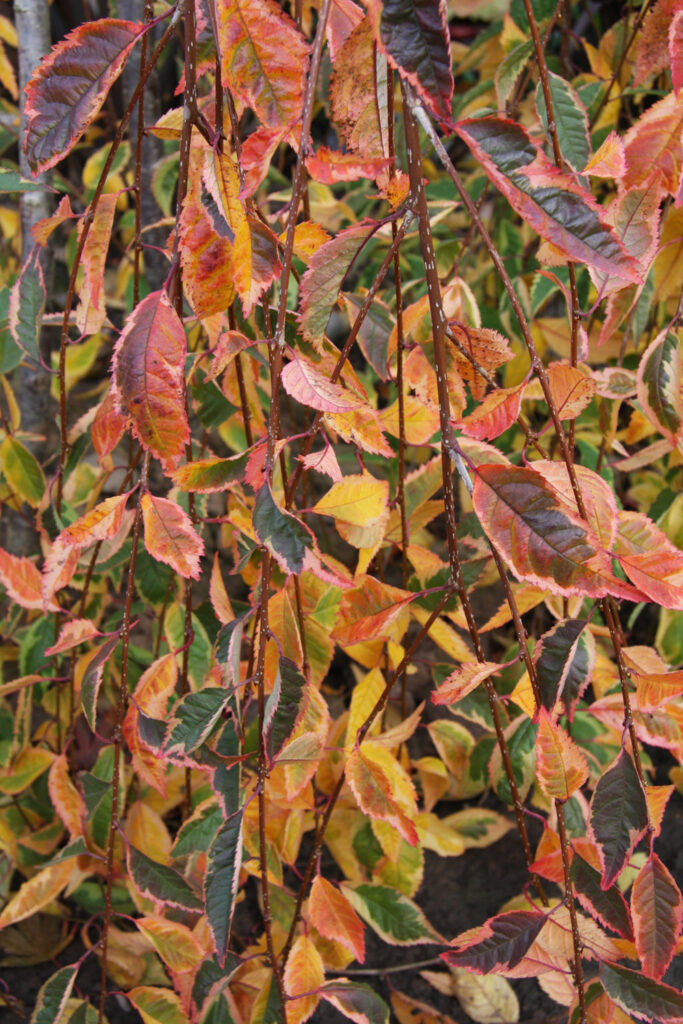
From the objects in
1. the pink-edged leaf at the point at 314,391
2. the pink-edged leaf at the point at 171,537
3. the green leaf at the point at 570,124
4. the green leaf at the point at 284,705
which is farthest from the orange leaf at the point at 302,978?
the green leaf at the point at 570,124

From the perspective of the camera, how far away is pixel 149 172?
1.04 meters

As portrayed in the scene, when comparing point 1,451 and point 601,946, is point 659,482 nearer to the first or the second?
point 601,946

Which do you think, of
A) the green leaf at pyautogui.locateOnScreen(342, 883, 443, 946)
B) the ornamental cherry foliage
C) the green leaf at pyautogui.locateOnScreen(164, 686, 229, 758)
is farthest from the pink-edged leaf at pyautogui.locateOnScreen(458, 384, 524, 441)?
the green leaf at pyautogui.locateOnScreen(342, 883, 443, 946)

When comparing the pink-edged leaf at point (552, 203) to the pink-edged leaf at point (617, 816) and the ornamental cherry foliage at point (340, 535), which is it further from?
the pink-edged leaf at point (617, 816)

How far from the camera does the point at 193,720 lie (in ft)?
1.69

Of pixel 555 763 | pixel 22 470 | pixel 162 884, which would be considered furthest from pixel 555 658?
pixel 22 470

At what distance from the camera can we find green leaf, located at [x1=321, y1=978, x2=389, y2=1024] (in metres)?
0.60

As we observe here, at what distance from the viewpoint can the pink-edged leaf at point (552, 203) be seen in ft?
1.26

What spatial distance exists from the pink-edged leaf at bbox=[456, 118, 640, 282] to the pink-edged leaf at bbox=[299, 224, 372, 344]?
11cm

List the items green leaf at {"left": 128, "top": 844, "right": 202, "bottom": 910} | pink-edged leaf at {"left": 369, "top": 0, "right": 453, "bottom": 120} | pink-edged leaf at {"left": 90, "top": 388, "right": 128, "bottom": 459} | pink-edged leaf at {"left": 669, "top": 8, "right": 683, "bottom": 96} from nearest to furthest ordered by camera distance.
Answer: pink-edged leaf at {"left": 369, "top": 0, "right": 453, "bottom": 120} → pink-edged leaf at {"left": 669, "top": 8, "right": 683, "bottom": 96} → pink-edged leaf at {"left": 90, "top": 388, "right": 128, "bottom": 459} → green leaf at {"left": 128, "top": 844, "right": 202, "bottom": 910}

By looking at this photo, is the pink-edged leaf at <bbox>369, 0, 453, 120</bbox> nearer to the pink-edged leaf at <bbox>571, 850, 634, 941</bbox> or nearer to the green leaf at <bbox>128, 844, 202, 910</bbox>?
the pink-edged leaf at <bbox>571, 850, 634, 941</bbox>

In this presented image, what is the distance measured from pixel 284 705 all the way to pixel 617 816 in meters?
0.23

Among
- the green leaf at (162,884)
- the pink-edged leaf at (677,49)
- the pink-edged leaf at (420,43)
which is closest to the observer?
the pink-edged leaf at (420,43)

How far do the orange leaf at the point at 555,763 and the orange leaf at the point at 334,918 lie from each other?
239 millimetres
